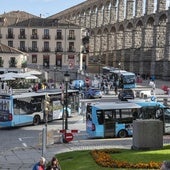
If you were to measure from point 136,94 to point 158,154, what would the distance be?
130 ft

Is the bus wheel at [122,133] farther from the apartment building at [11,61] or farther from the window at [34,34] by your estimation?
the window at [34,34]

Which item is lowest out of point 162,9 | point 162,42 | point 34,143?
point 34,143

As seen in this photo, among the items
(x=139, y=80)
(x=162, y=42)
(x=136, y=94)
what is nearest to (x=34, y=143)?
(x=136, y=94)

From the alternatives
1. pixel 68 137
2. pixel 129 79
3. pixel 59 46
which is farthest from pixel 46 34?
pixel 68 137

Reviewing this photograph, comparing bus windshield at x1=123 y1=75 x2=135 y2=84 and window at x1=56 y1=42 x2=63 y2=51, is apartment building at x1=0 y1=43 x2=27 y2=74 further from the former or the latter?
bus windshield at x1=123 y1=75 x2=135 y2=84

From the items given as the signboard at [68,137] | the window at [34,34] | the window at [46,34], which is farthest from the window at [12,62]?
the signboard at [68,137]

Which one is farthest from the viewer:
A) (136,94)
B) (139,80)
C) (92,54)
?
(92,54)

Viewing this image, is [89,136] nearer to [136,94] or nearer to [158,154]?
[158,154]

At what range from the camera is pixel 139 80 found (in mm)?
80250

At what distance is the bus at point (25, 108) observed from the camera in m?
36.7

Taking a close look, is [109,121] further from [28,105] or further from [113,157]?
[113,157]

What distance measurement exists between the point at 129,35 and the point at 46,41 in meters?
17.6

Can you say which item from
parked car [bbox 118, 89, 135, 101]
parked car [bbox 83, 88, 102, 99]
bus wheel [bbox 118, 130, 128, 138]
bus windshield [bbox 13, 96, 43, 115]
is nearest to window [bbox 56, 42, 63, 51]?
parked car [bbox 83, 88, 102, 99]

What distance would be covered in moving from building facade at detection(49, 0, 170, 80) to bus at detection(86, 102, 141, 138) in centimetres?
4924
